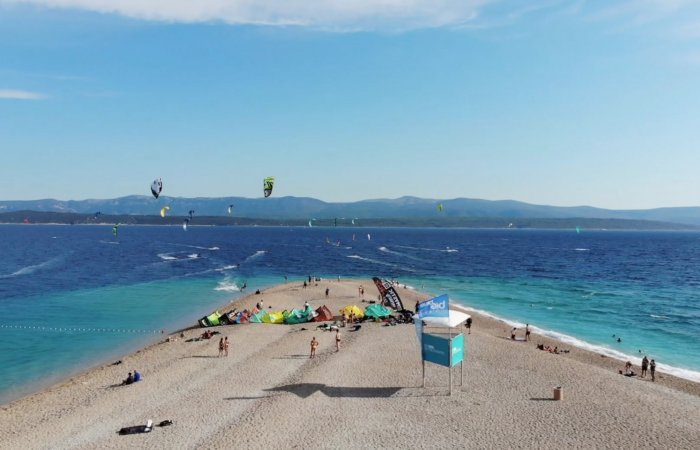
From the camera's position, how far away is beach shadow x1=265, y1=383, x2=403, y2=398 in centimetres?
2255

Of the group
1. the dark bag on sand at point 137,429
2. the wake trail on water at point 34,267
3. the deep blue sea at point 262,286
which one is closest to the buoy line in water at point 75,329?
the deep blue sea at point 262,286

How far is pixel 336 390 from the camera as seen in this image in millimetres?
23172

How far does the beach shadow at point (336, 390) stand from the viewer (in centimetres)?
2255

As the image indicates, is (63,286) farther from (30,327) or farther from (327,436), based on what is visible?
(327,436)

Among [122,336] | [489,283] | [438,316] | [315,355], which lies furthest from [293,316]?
[489,283]

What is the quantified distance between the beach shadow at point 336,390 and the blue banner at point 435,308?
13.3 ft

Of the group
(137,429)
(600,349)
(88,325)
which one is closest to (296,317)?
(88,325)

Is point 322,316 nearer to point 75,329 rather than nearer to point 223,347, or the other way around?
point 223,347

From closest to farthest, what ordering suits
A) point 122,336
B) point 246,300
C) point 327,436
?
1. point 327,436
2. point 122,336
3. point 246,300

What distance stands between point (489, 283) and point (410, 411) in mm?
52333

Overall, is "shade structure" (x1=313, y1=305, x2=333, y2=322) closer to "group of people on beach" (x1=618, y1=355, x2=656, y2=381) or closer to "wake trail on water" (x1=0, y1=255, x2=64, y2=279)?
"group of people on beach" (x1=618, y1=355, x2=656, y2=381)

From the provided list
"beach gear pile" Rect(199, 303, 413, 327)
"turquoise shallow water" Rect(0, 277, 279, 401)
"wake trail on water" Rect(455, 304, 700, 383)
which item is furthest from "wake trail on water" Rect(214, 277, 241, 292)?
"wake trail on water" Rect(455, 304, 700, 383)

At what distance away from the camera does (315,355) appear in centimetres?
2916

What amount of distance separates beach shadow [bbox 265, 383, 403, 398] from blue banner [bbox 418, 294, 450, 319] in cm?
405
